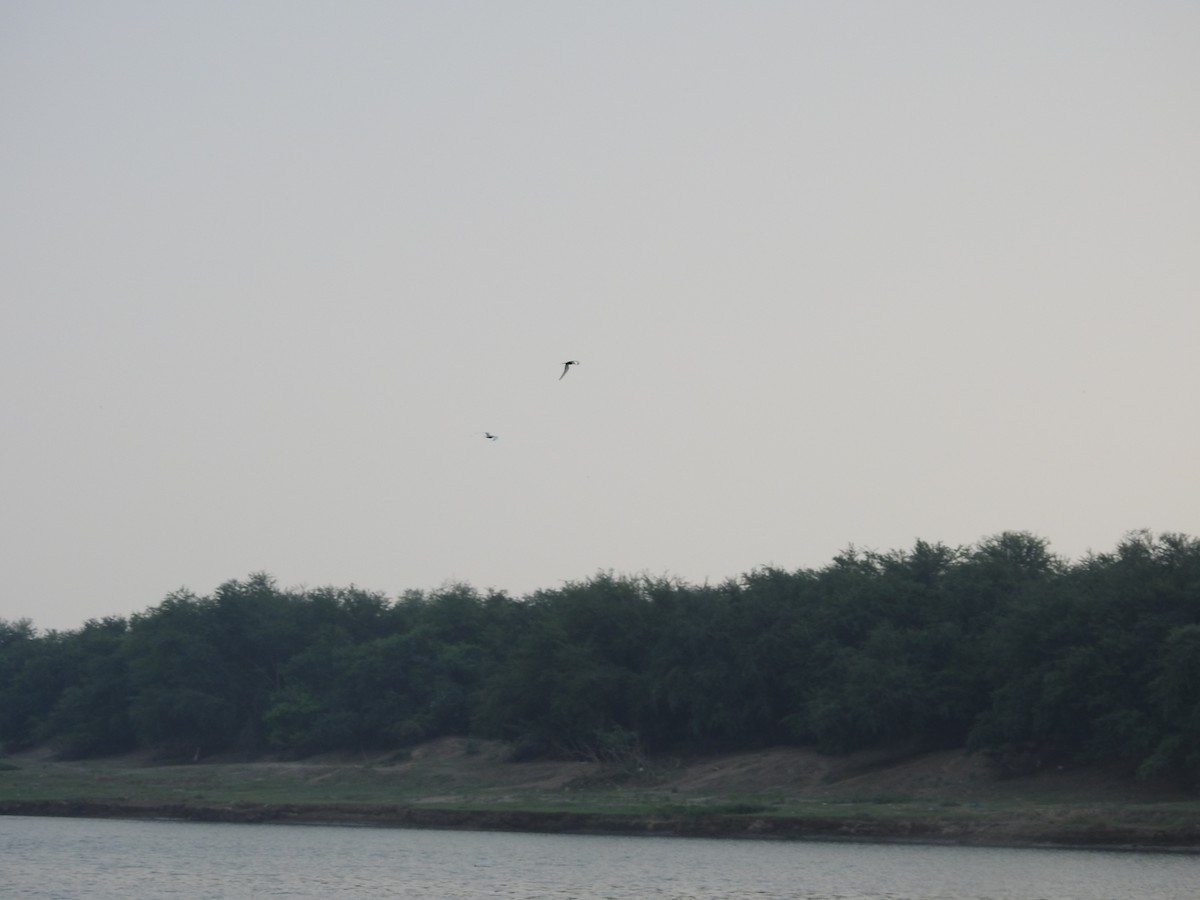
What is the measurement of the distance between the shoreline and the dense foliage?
5.82 metres

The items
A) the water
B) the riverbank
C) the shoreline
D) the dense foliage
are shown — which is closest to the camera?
the water

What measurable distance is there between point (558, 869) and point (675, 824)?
1115 cm

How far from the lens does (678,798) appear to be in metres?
64.4

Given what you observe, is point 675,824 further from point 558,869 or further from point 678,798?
point 558,869

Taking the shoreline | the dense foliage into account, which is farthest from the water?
the dense foliage

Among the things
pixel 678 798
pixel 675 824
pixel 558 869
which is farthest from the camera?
pixel 678 798

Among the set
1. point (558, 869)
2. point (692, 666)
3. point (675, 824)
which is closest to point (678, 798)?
point (675, 824)

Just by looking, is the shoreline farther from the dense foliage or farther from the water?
the dense foliage

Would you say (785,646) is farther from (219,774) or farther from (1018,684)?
(219,774)

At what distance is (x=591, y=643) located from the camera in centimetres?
8075

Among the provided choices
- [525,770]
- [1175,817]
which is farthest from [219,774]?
[1175,817]

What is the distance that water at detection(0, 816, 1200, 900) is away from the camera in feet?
131

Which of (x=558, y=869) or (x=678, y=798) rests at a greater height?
(x=678, y=798)

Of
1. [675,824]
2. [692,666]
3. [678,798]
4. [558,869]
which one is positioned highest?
[692,666]
